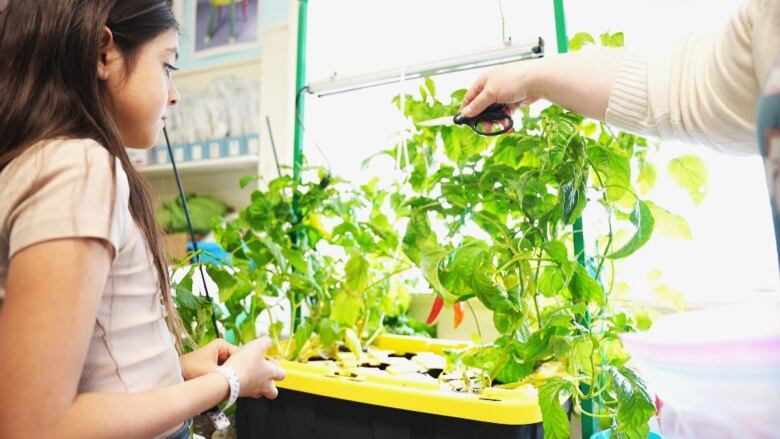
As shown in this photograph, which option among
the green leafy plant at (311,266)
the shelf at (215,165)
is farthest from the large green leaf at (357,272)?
the shelf at (215,165)

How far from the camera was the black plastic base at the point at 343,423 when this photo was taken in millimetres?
738

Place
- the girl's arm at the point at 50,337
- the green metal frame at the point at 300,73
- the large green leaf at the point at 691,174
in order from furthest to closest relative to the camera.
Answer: the green metal frame at the point at 300,73
the large green leaf at the point at 691,174
the girl's arm at the point at 50,337

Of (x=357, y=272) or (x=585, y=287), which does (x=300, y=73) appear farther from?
(x=585, y=287)

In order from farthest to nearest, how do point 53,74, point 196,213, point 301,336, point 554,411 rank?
point 196,213
point 301,336
point 554,411
point 53,74

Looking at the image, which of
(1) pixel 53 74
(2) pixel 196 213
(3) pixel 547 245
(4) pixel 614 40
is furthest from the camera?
(2) pixel 196 213

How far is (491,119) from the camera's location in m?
0.82

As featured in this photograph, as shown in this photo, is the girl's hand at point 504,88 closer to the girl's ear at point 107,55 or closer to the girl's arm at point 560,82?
the girl's arm at point 560,82

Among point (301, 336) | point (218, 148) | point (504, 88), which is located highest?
point (218, 148)

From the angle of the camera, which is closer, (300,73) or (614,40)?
(614,40)

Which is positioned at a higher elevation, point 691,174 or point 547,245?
point 691,174

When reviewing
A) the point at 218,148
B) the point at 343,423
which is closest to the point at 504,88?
the point at 343,423

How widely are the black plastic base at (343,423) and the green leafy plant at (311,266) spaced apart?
151 mm

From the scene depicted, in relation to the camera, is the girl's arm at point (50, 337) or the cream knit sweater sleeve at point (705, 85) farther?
the cream knit sweater sleeve at point (705, 85)

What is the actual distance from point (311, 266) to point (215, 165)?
99cm
